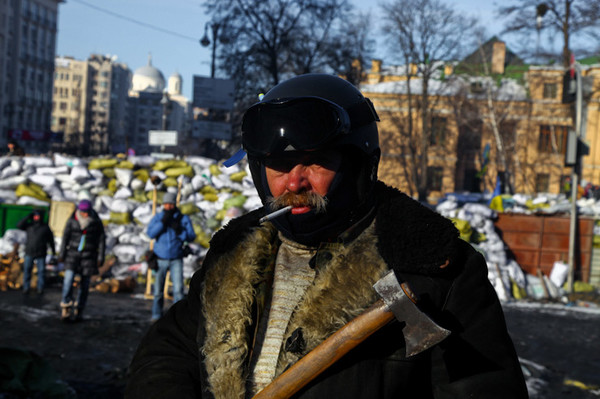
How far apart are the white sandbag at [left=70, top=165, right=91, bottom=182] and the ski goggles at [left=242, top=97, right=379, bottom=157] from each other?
14414mm

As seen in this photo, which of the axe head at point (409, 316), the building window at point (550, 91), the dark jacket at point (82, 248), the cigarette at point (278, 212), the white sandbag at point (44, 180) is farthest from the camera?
the building window at point (550, 91)

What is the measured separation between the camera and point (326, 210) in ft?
5.83

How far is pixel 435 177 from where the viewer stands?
45.4 m

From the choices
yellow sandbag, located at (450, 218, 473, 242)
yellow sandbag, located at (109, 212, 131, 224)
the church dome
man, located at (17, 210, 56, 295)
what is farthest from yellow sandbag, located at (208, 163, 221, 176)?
the church dome

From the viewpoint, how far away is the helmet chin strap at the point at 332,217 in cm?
179

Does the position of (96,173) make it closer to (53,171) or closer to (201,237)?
(53,171)

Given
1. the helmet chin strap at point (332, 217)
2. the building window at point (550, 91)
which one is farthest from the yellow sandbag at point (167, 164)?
the building window at point (550, 91)

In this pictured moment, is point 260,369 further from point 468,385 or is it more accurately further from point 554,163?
point 554,163

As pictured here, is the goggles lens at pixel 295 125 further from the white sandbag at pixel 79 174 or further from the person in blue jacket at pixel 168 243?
the white sandbag at pixel 79 174

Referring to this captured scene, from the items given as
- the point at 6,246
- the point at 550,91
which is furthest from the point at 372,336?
the point at 550,91

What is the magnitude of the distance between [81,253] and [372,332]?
8466mm

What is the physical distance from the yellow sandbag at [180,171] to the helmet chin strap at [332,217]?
14344 mm

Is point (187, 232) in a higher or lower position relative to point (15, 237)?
higher

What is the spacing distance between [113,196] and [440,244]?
1453 cm
